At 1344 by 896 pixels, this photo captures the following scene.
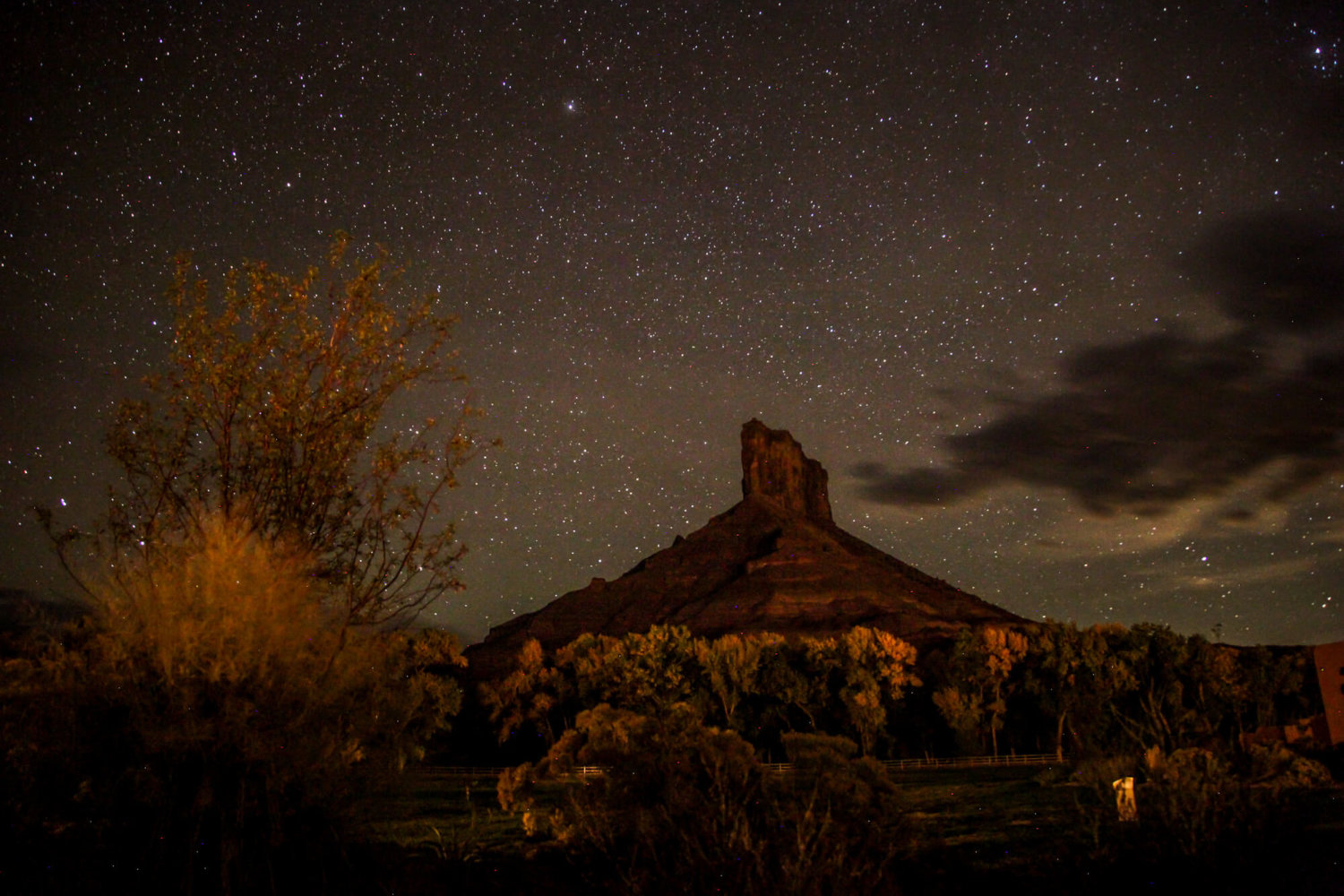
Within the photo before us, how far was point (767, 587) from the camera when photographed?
14050 cm

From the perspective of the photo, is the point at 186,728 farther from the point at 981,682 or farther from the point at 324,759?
the point at 981,682

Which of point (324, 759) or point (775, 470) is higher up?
point (775, 470)

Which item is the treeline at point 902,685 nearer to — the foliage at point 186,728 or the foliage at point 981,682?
the foliage at point 981,682

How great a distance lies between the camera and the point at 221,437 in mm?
7281

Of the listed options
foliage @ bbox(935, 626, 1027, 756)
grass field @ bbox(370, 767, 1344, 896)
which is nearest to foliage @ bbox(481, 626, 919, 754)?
foliage @ bbox(935, 626, 1027, 756)

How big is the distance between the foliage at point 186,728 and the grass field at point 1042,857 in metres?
1.28

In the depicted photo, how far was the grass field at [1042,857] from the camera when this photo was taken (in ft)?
28.9

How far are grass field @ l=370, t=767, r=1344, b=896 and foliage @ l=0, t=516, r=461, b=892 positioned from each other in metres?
1.28

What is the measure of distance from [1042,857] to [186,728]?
10.1 metres

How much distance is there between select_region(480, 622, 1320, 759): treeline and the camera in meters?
48.3

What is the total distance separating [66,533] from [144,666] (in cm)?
116

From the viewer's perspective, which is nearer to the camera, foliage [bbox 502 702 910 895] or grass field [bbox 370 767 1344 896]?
foliage [bbox 502 702 910 895]

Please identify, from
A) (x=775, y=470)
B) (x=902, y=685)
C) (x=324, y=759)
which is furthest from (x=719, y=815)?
(x=775, y=470)

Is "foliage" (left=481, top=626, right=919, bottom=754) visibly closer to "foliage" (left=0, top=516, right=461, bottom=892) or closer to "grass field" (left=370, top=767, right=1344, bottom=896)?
"grass field" (left=370, top=767, right=1344, bottom=896)
